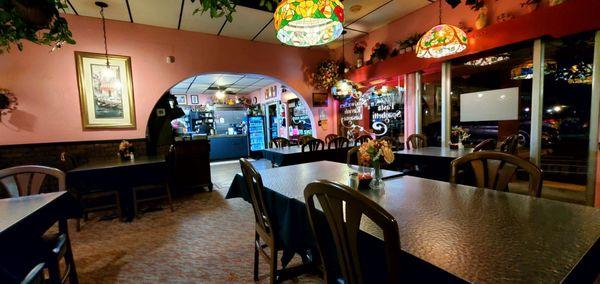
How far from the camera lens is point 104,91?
3.88 meters

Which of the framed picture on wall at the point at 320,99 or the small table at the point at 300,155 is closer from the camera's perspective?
the small table at the point at 300,155

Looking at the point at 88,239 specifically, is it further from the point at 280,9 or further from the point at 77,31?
the point at 280,9

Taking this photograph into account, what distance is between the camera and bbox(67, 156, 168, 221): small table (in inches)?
115

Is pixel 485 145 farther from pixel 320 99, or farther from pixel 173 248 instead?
pixel 320 99

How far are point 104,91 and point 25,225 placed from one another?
329cm

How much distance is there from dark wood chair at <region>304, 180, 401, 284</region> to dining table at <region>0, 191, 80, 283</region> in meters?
1.21

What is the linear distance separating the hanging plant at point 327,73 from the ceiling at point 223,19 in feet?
2.88

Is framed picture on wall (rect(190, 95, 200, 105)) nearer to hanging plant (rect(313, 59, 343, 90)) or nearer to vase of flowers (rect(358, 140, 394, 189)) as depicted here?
hanging plant (rect(313, 59, 343, 90))

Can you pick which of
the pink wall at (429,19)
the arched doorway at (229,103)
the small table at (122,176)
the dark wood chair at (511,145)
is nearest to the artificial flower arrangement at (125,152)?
the small table at (122,176)

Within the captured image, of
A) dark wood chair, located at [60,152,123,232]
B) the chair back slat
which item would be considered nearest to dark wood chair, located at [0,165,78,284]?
dark wood chair, located at [60,152,123,232]

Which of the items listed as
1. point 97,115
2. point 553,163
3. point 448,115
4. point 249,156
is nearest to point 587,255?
point 553,163

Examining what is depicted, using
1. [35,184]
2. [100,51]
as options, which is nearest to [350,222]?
[35,184]

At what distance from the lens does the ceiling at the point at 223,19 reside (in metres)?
3.52

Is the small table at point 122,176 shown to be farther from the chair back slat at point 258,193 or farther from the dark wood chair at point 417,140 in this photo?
the dark wood chair at point 417,140
